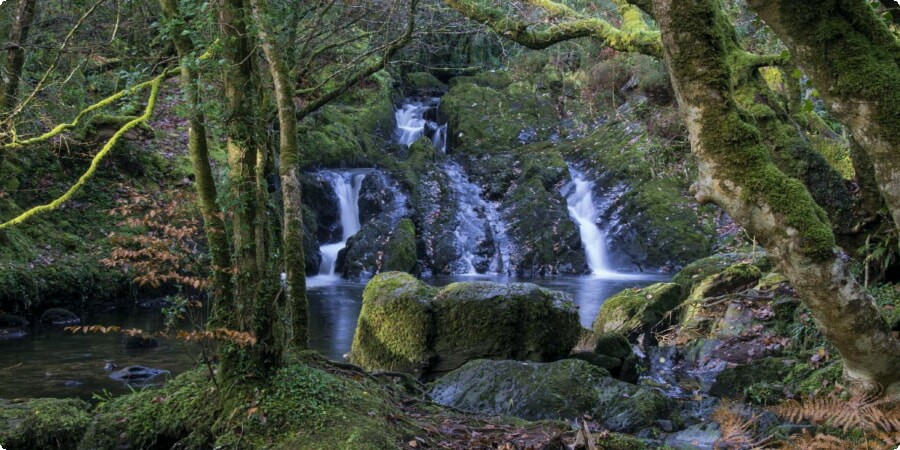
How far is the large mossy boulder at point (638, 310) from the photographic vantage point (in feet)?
32.6

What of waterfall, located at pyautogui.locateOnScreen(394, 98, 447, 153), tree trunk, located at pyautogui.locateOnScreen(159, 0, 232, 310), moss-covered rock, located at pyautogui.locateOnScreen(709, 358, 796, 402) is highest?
waterfall, located at pyautogui.locateOnScreen(394, 98, 447, 153)

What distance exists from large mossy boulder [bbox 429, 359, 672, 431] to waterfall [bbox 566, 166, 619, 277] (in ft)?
43.7

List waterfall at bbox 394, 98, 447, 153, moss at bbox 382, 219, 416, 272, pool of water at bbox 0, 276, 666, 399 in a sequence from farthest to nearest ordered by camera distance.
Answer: waterfall at bbox 394, 98, 447, 153
moss at bbox 382, 219, 416, 272
pool of water at bbox 0, 276, 666, 399

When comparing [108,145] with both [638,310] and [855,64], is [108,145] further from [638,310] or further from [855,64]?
[638,310]

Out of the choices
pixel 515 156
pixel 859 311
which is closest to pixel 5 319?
pixel 859 311

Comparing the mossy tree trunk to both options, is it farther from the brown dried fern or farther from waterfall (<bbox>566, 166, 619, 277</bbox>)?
waterfall (<bbox>566, 166, 619, 277</bbox>)

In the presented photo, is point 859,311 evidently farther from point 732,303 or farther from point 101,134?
point 101,134

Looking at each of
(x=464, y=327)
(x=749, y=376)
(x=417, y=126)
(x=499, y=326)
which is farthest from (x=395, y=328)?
(x=417, y=126)

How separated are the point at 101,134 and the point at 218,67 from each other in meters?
12.2

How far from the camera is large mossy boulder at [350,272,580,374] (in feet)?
25.8

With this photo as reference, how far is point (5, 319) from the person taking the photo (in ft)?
36.8

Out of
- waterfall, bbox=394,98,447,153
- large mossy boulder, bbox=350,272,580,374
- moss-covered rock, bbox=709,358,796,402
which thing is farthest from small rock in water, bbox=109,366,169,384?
waterfall, bbox=394,98,447,153

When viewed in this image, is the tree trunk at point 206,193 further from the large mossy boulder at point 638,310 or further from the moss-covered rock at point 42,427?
the large mossy boulder at point 638,310

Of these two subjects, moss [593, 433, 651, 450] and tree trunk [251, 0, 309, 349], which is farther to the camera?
tree trunk [251, 0, 309, 349]
